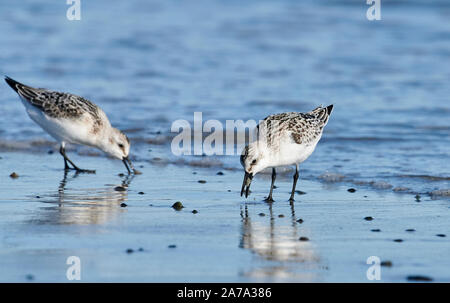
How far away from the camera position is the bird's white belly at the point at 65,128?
10289 mm

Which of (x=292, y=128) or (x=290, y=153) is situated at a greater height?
(x=292, y=128)

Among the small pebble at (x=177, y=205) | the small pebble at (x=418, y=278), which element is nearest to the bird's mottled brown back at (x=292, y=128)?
the small pebble at (x=177, y=205)

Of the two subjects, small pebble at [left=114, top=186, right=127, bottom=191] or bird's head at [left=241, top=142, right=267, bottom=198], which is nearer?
bird's head at [left=241, top=142, right=267, bottom=198]

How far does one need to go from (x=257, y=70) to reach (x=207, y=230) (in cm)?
1048

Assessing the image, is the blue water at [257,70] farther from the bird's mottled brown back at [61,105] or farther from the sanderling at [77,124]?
the bird's mottled brown back at [61,105]

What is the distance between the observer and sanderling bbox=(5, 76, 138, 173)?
33.7 ft

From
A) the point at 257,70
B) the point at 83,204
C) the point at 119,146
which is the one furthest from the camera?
the point at 257,70

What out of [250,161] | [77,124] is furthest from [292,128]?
[77,124]

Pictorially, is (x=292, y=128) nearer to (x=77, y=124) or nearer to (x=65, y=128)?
(x=77, y=124)

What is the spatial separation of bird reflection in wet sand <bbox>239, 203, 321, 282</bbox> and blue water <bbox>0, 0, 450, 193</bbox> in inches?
90.2

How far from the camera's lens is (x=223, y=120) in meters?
12.9

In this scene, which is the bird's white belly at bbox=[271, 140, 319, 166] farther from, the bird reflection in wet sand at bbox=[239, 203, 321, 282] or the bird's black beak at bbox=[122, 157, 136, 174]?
the bird's black beak at bbox=[122, 157, 136, 174]

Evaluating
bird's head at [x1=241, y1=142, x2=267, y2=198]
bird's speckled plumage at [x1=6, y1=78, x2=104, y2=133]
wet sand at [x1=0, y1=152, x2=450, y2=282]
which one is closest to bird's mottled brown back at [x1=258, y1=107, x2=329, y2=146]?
bird's head at [x1=241, y1=142, x2=267, y2=198]
